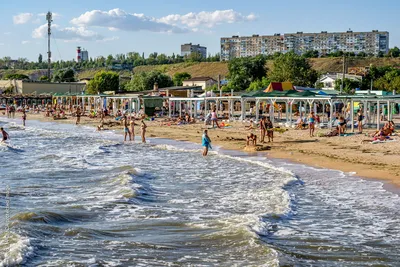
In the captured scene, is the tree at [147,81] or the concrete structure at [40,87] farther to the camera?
the concrete structure at [40,87]

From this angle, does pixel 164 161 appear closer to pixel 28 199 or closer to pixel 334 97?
pixel 28 199

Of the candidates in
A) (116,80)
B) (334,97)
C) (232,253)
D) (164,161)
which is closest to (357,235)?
(232,253)

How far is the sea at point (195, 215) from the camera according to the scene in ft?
31.8

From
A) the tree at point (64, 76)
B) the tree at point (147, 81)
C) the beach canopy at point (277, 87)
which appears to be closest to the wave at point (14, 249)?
the beach canopy at point (277, 87)

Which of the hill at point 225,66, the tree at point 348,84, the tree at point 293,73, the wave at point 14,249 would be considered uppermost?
the hill at point 225,66

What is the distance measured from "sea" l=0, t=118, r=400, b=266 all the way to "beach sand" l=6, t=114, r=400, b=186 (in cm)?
108

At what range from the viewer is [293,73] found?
218 feet

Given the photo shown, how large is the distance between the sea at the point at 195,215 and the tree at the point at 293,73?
44.9 m

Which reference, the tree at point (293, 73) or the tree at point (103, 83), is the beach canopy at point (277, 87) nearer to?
the tree at point (293, 73)

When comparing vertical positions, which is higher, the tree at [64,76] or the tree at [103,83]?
the tree at [64,76]

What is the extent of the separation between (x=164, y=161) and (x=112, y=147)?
23.1 feet

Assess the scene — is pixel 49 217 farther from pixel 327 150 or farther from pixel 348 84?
pixel 348 84

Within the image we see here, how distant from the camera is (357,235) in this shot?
10.9m

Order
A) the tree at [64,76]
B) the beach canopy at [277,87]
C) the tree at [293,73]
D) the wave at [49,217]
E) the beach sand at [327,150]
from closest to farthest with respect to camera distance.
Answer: the wave at [49,217] < the beach sand at [327,150] < the beach canopy at [277,87] < the tree at [293,73] < the tree at [64,76]
